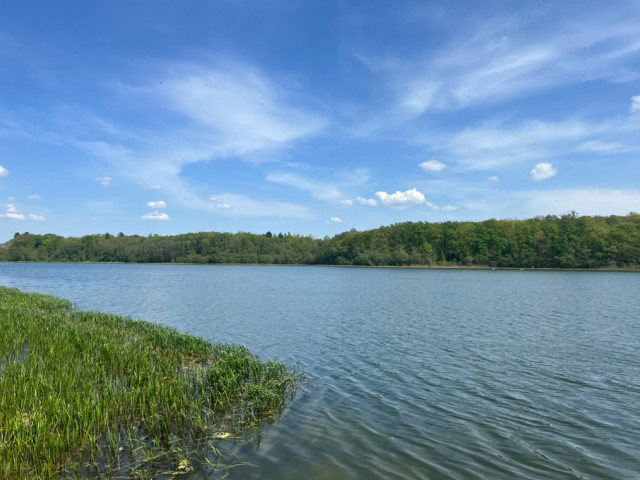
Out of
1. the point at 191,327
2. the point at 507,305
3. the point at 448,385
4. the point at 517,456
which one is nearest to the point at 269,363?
the point at 448,385

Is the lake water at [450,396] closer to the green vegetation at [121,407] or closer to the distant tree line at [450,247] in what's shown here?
the green vegetation at [121,407]

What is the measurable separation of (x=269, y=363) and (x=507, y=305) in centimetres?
2677

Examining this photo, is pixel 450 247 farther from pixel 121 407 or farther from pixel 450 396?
pixel 121 407

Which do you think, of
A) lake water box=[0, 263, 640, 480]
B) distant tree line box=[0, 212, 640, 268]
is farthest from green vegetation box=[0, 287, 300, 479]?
distant tree line box=[0, 212, 640, 268]

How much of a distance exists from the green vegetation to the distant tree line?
13658cm

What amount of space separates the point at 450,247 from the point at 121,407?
153 m

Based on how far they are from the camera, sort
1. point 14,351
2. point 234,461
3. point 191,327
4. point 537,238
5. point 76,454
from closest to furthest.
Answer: point 76,454 < point 234,461 < point 14,351 < point 191,327 < point 537,238

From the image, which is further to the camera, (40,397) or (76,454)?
(40,397)

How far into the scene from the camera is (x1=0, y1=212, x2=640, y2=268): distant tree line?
123m

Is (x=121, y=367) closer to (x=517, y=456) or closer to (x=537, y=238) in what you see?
(x=517, y=456)

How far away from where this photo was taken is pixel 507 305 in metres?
34.0

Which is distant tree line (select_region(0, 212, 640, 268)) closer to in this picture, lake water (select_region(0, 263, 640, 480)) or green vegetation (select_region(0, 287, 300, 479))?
lake water (select_region(0, 263, 640, 480))

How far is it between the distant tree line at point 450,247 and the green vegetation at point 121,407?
13658cm

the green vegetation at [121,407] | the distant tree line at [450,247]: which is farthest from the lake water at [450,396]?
the distant tree line at [450,247]
